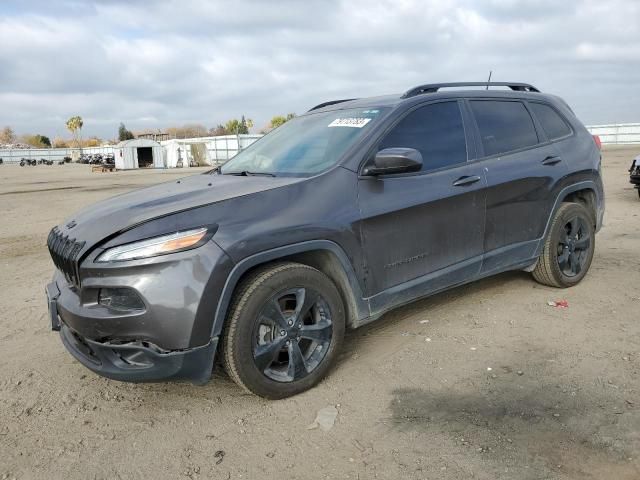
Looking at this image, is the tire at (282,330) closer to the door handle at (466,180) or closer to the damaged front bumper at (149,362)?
the damaged front bumper at (149,362)

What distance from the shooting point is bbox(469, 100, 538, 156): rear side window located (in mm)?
4312

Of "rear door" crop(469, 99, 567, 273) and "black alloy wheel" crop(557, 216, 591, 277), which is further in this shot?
"black alloy wheel" crop(557, 216, 591, 277)

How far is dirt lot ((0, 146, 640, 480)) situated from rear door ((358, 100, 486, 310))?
1.79 ft

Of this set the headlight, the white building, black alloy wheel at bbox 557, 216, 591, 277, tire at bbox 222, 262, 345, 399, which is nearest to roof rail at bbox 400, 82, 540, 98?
black alloy wheel at bbox 557, 216, 591, 277

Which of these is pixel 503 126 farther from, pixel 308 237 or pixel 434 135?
pixel 308 237

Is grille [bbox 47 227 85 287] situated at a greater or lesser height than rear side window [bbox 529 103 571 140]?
lesser

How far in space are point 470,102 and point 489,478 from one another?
2921 mm

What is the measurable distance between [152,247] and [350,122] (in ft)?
5.84

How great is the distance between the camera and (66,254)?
10.0 ft

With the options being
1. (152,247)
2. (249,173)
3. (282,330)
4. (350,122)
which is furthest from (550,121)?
(152,247)

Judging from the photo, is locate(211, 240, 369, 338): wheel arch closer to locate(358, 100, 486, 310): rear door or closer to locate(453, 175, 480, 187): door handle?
locate(358, 100, 486, 310): rear door

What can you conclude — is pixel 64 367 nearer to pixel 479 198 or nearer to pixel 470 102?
pixel 479 198

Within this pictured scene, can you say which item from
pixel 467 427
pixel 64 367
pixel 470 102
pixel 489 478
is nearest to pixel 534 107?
pixel 470 102

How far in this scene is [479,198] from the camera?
Result: 4.07m
